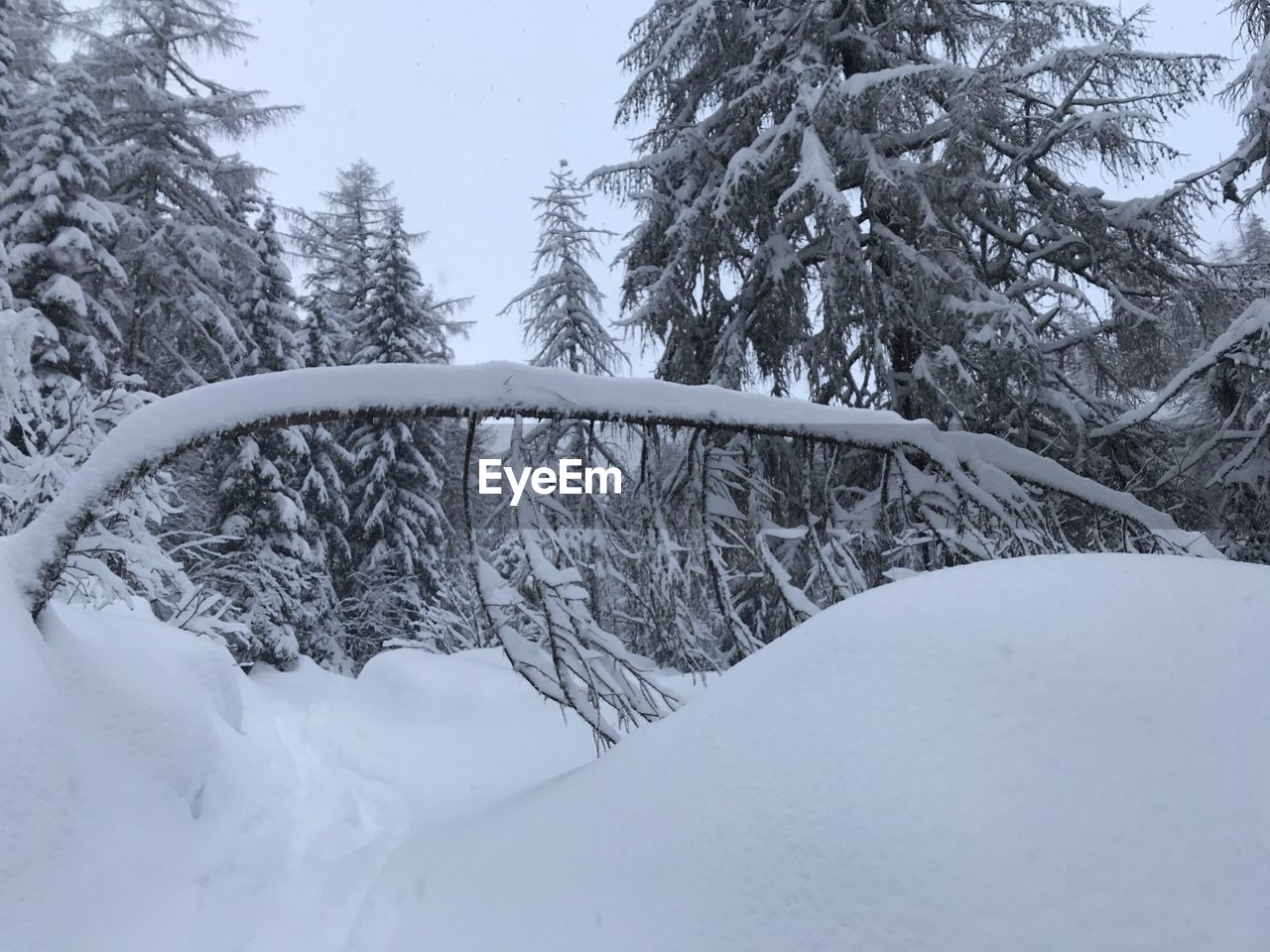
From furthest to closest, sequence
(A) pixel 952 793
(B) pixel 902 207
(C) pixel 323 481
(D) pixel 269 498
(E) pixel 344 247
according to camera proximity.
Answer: (E) pixel 344 247 → (C) pixel 323 481 → (D) pixel 269 498 → (B) pixel 902 207 → (A) pixel 952 793

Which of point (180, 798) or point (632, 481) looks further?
point (632, 481)

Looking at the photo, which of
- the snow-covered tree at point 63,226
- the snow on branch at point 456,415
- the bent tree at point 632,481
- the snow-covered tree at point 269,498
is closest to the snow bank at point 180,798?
the snow on branch at point 456,415

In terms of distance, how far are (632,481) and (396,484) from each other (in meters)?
16.8

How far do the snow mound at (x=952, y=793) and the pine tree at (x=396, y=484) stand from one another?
17.1 m

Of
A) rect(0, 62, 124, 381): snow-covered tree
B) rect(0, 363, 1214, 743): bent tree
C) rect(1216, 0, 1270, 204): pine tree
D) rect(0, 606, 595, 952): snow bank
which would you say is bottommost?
rect(0, 606, 595, 952): snow bank

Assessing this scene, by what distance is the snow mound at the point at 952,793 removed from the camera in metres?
1.56

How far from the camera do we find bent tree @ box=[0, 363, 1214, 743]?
3.04 metres

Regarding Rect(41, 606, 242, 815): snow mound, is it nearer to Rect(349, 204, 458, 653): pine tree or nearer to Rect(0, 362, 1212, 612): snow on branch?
Rect(0, 362, 1212, 612): snow on branch

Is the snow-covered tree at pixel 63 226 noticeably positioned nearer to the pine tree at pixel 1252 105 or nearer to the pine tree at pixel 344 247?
the pine tree at pixel 344 247

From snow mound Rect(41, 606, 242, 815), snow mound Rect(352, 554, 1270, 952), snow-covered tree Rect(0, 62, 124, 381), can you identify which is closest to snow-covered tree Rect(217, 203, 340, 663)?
snow-covered tree Rect(0, 62, 124, 381)

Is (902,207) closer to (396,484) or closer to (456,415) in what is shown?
(456,415)

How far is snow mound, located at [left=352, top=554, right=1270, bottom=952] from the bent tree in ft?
3.77

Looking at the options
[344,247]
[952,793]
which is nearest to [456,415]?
[952,793]

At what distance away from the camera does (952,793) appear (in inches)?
67.9
